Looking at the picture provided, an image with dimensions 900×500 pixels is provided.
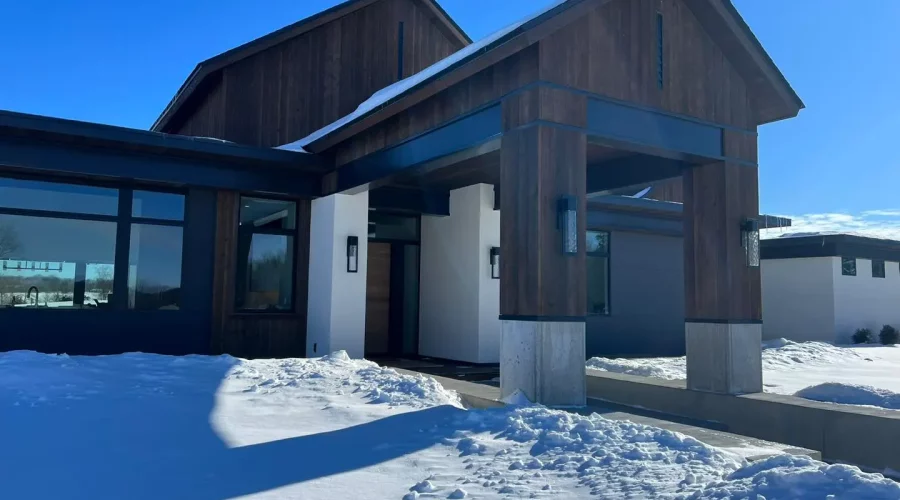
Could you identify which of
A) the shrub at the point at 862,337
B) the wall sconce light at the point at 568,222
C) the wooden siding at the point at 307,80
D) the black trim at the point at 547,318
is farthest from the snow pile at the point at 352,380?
the shrub at the point at 862,337

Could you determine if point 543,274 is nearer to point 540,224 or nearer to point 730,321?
point 540,224

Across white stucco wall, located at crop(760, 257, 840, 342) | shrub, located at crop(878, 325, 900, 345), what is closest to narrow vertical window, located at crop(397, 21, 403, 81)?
white stucco wall, located at crop(760, 257, 840, 342)

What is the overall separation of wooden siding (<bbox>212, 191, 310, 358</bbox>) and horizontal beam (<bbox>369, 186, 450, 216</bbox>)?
1777 mm

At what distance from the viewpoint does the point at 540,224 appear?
6.27m

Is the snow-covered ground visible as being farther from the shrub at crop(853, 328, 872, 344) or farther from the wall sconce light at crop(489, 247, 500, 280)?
the wall sconce light at crop(489, 247, 500, 280)

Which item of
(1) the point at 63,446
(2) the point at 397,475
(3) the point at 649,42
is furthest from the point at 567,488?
(3) the point at 649,42

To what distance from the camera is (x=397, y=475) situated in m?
4.18

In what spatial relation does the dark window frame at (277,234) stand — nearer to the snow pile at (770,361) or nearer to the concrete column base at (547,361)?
the snow pile at (770,361)

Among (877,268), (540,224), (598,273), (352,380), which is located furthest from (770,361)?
(877,268)

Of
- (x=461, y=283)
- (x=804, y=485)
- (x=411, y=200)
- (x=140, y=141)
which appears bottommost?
(x=804, y=485)

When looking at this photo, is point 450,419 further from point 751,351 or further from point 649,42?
point 649,42

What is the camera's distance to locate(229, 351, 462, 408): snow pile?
651 centimetres

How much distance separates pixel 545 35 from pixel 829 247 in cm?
1501

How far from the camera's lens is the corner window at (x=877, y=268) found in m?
19.2
